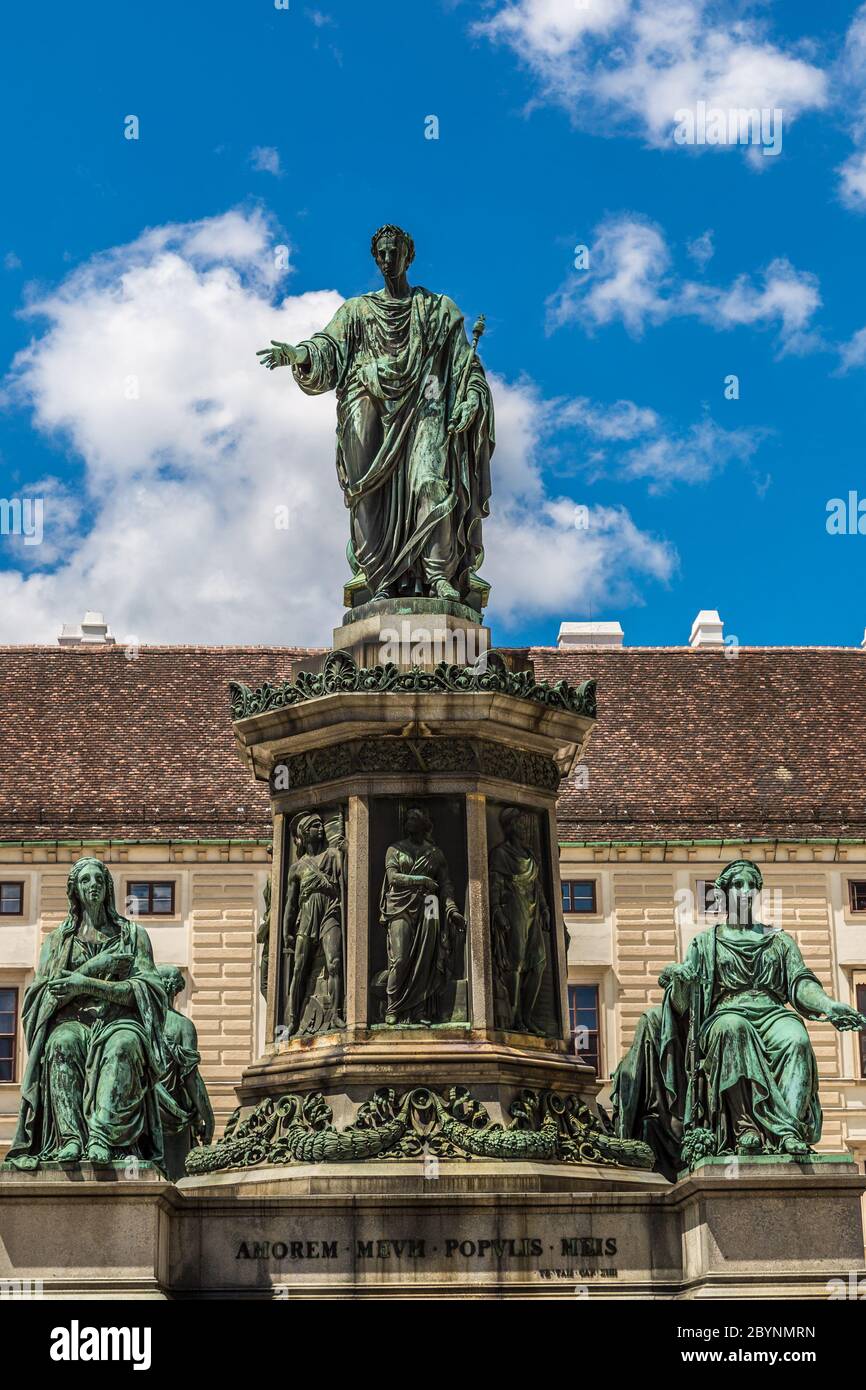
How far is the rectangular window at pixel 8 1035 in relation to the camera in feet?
156

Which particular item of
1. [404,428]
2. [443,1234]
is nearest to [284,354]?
[404,428]

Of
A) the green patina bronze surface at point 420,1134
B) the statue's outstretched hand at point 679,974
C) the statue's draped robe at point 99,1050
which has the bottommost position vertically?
the green patina bronze surface at point 420,1134

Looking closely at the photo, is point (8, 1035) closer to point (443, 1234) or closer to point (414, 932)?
point (414, 932)

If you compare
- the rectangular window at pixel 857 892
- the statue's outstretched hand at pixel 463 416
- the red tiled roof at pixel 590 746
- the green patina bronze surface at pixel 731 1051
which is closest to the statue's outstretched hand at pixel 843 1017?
the green patina bronze surface at pixel 731 1051

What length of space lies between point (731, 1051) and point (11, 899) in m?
34.6

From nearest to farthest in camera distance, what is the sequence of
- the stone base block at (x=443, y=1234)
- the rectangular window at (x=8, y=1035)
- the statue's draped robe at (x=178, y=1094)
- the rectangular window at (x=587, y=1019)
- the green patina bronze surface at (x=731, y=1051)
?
the stone base block at (x=443, y=1234) → the green patina bronze surface at (x=731, y=1051) → the statue's draped robe at (x=178, y=1094) → the rectangular window at (x=8, y=1035) → the rectangular window at (x=587, y=1019)

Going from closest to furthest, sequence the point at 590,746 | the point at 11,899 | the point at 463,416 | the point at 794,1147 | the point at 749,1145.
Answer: the point at 794,1147 → the point at 749,1145 → the point at 463,416 → the point at 11,899 → the point at 590,746

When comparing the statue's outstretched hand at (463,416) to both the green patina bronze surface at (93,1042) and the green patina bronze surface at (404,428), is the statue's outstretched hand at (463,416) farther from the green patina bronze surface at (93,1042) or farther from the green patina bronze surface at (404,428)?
the green patina bronze surface at (93,1042)

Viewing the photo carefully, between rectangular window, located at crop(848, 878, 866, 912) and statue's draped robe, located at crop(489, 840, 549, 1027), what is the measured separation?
3346 cm

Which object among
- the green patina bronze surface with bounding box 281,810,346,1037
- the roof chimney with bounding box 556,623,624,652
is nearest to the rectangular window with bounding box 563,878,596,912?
the roof chimney with bounding box 556,623,624,652

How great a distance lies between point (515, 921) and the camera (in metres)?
16.7
